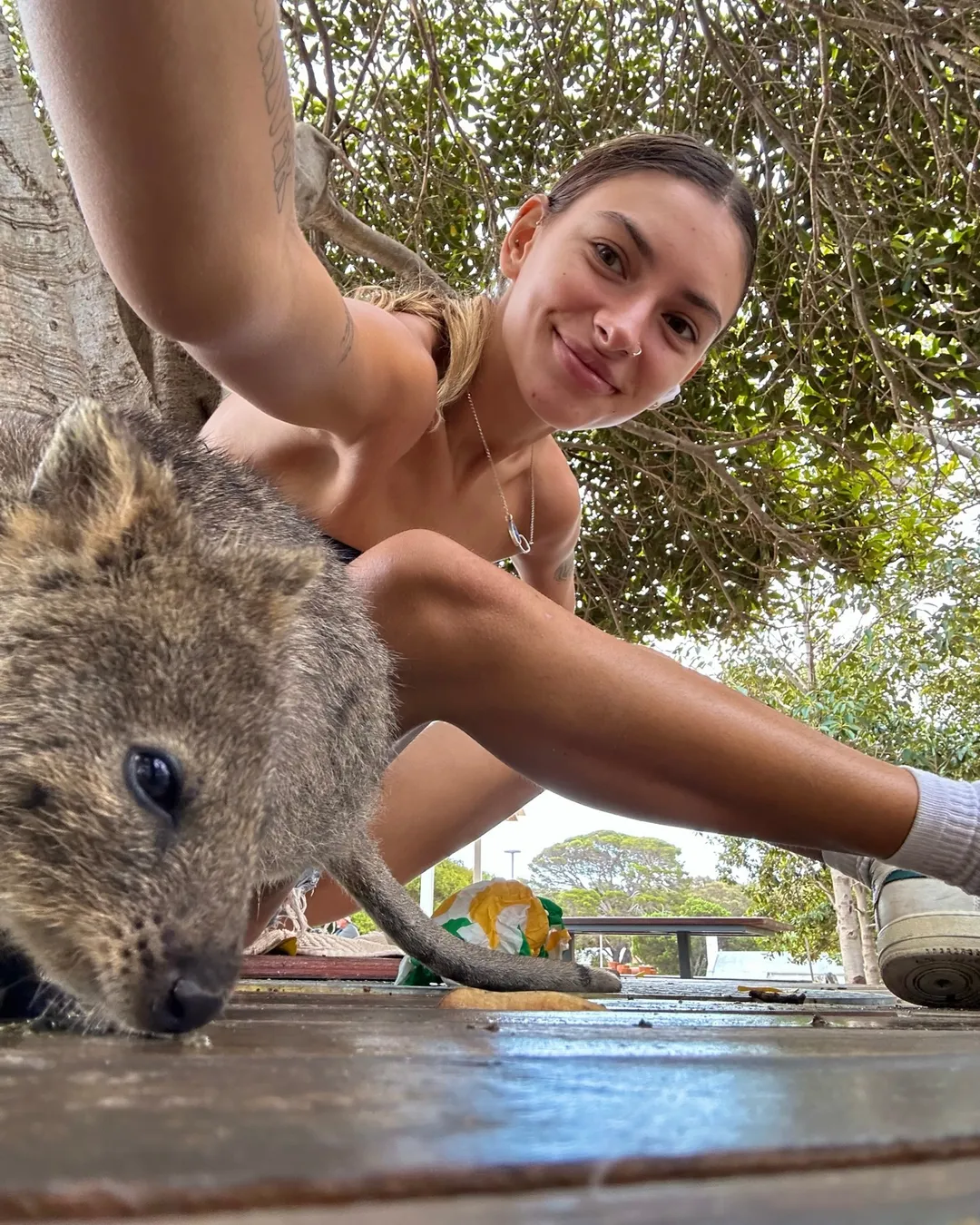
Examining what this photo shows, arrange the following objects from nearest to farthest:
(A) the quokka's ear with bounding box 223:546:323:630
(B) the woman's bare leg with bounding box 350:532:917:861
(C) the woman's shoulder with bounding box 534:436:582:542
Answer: (A) the quokka's ear with bounding box 223:546:323:630 → (B) the woman's bare leg with bounding box 350:532:917:861 → (C) the woman's shoulder with bounding box 534:436:582:542

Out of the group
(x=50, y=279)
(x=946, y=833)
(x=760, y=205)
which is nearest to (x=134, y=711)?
(x=946, y=833)

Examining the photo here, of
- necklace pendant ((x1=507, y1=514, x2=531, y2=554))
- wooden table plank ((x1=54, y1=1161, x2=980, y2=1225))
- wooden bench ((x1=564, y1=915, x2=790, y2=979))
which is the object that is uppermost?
necklace pendant ((x1=507, y1=514, x2=531, y2=554))

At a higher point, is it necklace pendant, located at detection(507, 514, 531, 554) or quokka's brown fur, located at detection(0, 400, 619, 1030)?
necklace pendant, located at detection(507, 514, 531, 554)

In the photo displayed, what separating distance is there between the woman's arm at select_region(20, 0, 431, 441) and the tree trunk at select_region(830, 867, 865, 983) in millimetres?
11215

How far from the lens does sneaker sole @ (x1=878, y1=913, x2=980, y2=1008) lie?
2.14 meters

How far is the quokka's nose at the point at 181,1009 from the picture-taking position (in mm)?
1100

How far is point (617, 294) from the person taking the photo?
260cm

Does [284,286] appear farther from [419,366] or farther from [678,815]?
[678,815]

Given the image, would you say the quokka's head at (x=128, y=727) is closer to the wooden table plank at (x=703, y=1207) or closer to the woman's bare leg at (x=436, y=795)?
the wooden table plank at (x=703, y=1207)

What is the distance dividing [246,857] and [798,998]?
1.62 meters

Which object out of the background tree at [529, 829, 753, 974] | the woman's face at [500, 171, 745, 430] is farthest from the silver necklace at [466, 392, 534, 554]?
the background tree at [529, 829, 753, 974]

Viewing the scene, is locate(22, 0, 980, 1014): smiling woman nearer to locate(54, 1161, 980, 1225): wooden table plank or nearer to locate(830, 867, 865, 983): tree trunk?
locate(54, 1161, 980, 1225): wooden table plank

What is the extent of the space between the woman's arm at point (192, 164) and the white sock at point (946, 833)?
1.58 m

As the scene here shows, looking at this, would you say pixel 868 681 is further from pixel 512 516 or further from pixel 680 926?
pixel 512 516
